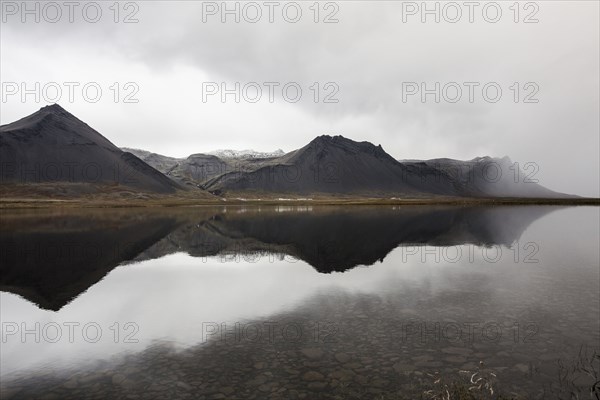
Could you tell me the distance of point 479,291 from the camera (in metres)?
23.6

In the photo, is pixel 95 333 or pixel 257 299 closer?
pixel 95 333

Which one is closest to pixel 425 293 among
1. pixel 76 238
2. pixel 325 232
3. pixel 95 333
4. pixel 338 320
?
pixel 338 320

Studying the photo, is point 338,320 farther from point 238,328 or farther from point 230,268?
point 230,268

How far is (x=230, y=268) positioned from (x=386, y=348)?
67.5 ft

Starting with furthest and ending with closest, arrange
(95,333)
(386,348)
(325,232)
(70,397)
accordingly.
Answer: (325,232) → (95,333) → (386,348) → (70,397)

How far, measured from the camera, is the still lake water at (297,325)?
12.1 metres

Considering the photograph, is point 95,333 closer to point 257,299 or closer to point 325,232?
point 257,299

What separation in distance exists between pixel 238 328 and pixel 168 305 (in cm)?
637

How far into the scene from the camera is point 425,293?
23.2 m

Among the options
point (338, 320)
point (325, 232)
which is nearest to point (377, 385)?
point (338, 320)

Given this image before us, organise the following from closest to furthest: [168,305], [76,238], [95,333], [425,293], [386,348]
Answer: [386,348] → [95,333] → [168,305] → [425,293] → [76,238]

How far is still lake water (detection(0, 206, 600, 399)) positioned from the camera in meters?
12.1

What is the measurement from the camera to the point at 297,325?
17609 millimetres

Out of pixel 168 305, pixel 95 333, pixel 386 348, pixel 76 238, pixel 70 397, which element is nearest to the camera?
pixel 70 397
